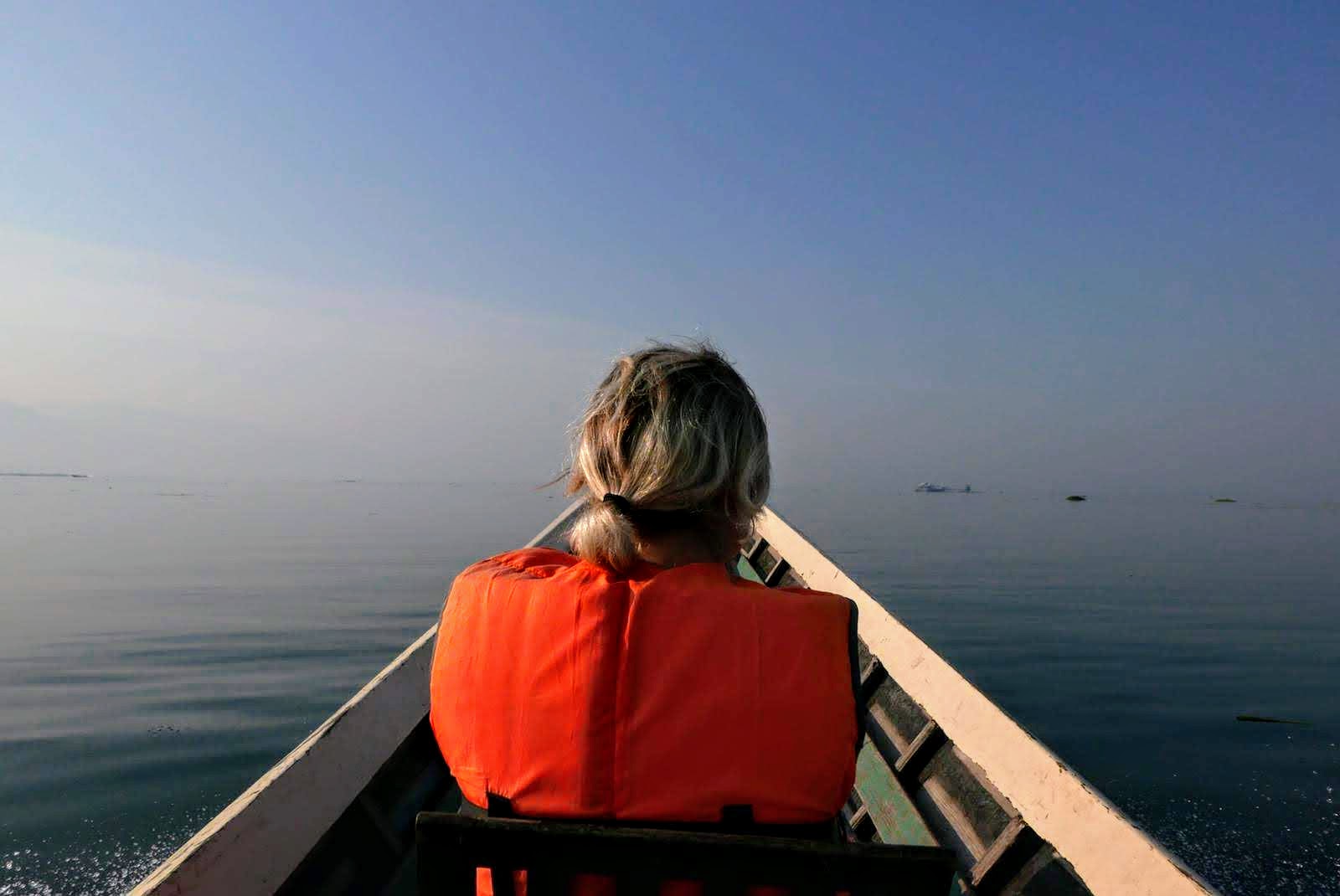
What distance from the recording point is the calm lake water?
3846 mm

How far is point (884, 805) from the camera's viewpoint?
3166mm

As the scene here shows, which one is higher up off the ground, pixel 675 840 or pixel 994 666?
pixel 675 840

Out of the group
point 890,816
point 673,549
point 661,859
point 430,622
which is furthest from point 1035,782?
point 430,622

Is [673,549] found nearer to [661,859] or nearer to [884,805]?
[661,859]

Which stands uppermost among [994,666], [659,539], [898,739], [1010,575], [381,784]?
[659,539]

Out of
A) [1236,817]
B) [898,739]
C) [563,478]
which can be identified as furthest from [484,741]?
[1236,817]

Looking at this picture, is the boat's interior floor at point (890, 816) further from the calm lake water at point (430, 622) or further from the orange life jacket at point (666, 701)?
the calm lake water at point (430, 622)

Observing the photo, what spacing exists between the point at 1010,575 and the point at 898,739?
9.77 m

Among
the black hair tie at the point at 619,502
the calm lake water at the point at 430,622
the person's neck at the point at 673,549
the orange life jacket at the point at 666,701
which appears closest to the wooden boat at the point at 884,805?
the orange life jacket at the point at 666,701

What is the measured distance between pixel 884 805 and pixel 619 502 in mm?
2298

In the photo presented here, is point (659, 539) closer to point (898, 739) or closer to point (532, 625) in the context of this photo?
point (532, 625)

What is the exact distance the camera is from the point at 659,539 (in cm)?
159

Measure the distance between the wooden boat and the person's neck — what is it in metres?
0.84

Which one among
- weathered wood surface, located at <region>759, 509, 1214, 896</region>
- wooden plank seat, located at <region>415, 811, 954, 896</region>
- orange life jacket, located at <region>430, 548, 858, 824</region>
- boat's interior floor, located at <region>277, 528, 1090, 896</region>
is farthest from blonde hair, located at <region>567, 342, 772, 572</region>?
boat's interior floor, located at <region>277, 528, 1090, 896</region>
